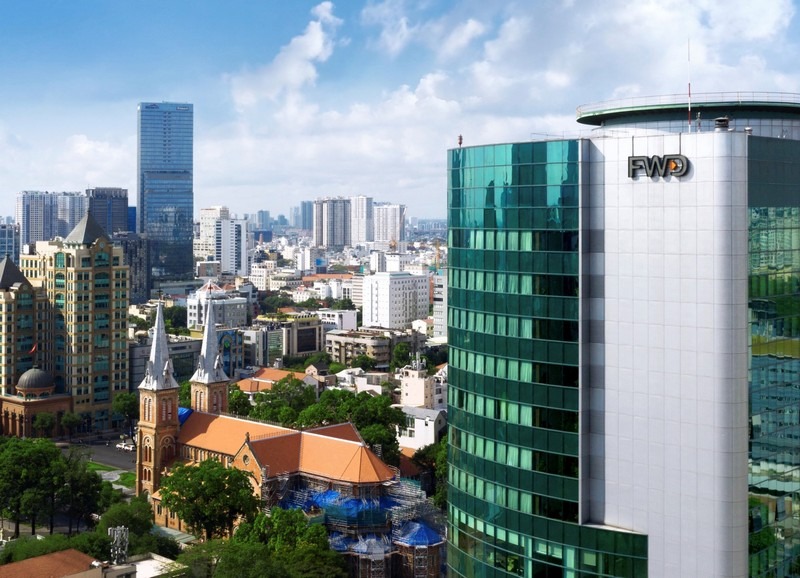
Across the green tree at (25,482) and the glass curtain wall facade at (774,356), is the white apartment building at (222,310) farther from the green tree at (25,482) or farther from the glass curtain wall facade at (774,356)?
the glass curtain wall facade at (774,356)

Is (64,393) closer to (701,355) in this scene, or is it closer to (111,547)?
(111,547)

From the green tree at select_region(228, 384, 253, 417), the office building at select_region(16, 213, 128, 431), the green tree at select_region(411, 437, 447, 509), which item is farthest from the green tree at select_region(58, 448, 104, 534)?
the office building at select_region(16, 213, 128, 431)

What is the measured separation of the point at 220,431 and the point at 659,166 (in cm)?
5798

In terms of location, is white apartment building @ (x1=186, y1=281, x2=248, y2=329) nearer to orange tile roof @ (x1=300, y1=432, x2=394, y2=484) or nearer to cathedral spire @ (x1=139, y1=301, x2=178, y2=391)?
cathedral spire @ (x1=139, y1=301, x2=178, y2=391)

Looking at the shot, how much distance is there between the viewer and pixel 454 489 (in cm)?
4828

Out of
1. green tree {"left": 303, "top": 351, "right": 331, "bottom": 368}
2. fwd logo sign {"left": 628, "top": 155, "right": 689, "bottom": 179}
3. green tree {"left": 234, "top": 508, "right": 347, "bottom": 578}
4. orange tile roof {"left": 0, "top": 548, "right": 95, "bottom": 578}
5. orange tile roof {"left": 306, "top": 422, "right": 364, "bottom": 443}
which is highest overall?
fwd logo sign {"left": 628, "top": 155, "right": 689, "bottom": 179}

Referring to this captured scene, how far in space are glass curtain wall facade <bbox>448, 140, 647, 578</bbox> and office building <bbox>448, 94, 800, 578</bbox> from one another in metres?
0.09

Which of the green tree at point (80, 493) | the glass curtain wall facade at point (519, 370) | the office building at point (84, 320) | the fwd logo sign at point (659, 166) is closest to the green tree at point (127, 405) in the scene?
the office building at point (84, 320)

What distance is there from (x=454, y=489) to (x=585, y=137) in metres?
18.0

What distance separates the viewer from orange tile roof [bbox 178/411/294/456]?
8581cm

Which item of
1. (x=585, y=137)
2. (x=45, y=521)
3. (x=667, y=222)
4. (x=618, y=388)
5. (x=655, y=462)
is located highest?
(x=585, y=137)

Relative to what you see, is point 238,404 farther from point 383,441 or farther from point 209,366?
point 383,441

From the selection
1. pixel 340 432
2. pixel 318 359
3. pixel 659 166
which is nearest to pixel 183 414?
pixel 340 432

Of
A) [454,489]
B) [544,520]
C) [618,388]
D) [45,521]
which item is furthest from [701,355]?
[45,521]
